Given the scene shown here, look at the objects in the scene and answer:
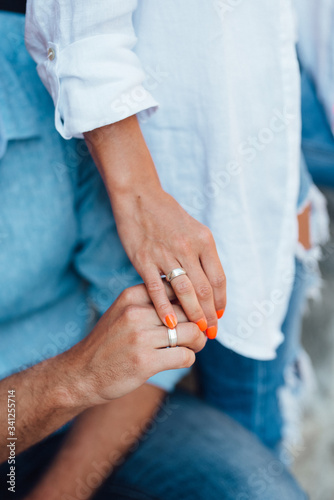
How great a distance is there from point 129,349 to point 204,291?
12cm

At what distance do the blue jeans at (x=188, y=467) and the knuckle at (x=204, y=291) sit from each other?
46 centimetres

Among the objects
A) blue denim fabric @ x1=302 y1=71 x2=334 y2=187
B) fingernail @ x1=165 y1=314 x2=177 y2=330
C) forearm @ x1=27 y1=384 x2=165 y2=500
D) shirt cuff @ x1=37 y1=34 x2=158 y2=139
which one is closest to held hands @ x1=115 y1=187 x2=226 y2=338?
fingernail @ x1=165 y1=314 x2=177 y2=330

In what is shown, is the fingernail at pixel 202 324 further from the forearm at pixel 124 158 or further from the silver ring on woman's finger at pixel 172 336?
the forearm at pixel 124 158

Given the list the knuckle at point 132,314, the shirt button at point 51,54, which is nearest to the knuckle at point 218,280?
the knuckle at point 132,314

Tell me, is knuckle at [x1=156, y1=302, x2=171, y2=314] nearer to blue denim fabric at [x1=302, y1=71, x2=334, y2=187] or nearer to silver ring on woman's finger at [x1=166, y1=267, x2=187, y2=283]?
silver ring on woman's finger at [x1=166, y1=267, x2=187, y2=283]

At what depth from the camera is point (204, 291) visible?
564mm

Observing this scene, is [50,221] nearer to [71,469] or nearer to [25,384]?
[25,384]

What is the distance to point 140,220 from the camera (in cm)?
60

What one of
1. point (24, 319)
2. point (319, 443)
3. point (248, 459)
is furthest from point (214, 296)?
point (319, 443)

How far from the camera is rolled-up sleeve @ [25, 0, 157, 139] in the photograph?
1.78 feet

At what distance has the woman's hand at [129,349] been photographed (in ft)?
1.75

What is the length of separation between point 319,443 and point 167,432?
2.18 feet

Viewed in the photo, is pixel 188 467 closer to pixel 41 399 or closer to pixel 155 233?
pixel 41 399

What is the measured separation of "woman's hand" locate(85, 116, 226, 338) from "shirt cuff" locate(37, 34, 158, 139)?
0.04 meters
